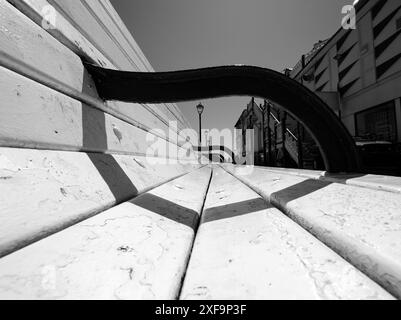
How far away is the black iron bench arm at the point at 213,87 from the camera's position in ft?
4.19

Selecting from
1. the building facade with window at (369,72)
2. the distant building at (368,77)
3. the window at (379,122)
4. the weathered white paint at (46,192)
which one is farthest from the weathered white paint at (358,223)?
the window at (379,122)

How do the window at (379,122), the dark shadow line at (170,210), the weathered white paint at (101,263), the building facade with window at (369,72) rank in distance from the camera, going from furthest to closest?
the window at (379,122) → the building facade with window at (369,72) → the dark shadow line at (170,210) → the weathered white paint at (101,263)

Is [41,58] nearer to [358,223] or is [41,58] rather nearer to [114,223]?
[114,223]

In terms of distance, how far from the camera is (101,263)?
1.46ft

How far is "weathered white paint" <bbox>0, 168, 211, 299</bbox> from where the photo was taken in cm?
36

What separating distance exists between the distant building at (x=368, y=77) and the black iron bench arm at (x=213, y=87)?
501cm

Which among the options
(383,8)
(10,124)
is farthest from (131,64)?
(383,8)

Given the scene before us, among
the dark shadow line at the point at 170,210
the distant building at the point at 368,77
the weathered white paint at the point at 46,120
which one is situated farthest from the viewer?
the distant building at the point at 368,77

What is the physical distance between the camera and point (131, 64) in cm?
243

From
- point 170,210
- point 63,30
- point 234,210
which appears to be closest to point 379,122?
point 234,210

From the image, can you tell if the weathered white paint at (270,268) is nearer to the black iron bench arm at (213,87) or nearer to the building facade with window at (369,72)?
the black iron bench arm at (213,87)

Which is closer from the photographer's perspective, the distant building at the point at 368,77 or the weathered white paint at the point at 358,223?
the weathered white paint at the point at 358,223

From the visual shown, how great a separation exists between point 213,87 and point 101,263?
1.13 m
